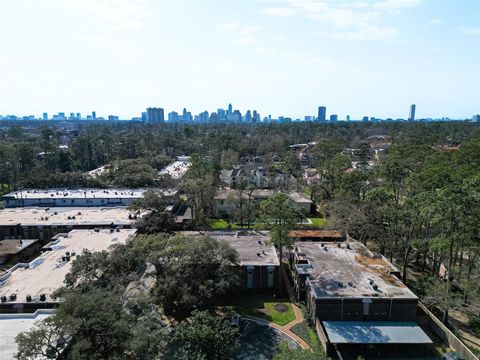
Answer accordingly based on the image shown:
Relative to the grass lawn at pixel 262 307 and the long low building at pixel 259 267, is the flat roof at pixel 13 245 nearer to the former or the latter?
the long low building at pixel 259 267

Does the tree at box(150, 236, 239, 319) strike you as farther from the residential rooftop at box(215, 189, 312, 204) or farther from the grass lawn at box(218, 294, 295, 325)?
the residential rooftop at box(215, 189, 312, 204)

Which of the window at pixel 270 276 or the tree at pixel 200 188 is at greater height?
the tree at pixel 200 188

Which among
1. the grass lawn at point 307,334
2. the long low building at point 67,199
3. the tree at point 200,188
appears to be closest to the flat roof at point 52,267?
the tree at point 200,188

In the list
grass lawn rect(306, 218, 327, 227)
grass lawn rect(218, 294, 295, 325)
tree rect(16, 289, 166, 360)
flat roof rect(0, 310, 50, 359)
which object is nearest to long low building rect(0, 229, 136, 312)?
flat roof rect(0, 310, 50, 359)

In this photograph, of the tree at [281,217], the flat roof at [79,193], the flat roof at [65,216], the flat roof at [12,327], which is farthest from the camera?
the flat roof at [79,193]

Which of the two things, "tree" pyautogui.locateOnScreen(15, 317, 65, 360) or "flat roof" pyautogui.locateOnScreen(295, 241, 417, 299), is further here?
"flat roof" pyautogui.locateOnScreen(295, 241, 417, 299)

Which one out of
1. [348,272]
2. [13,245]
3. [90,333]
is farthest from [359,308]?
[13,245]

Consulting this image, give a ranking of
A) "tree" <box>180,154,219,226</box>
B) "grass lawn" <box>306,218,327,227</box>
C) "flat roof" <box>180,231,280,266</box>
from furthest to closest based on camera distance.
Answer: "grass lawn" <box>306,218,327,227</box> < "tree" <box>180,154,219,226</box> < "flat roof" <box>180,231,280,266</box>
